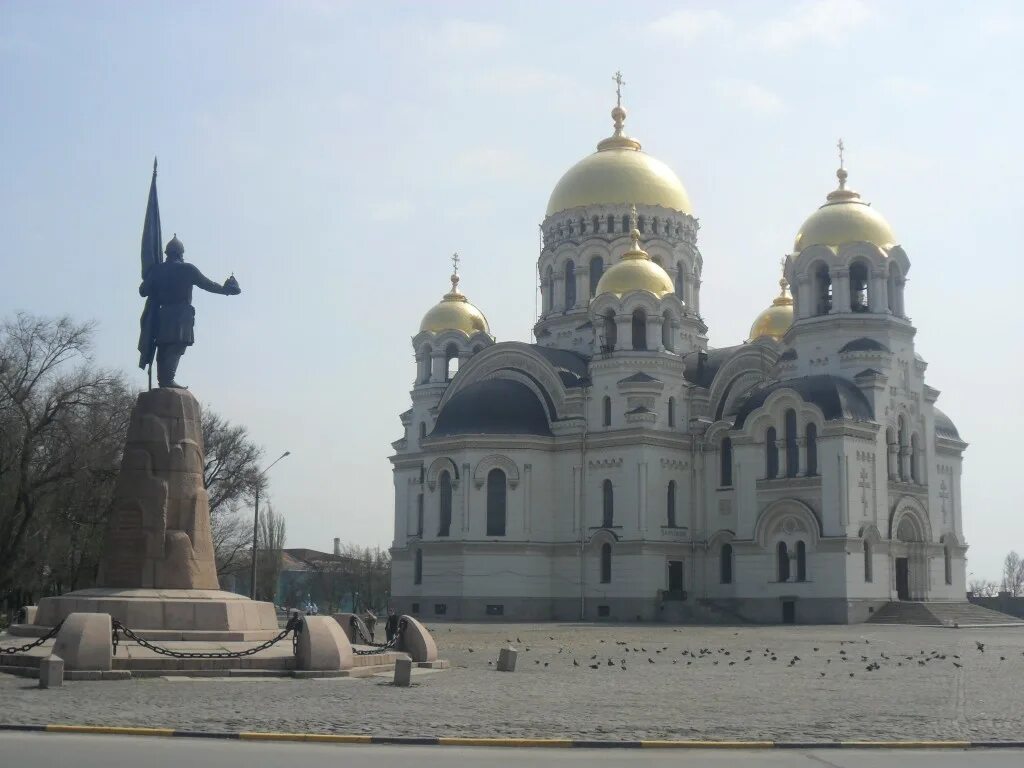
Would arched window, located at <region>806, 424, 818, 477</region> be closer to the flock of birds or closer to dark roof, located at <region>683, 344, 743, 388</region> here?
dark roof, located at <region>683, 344, 743, 388</region>

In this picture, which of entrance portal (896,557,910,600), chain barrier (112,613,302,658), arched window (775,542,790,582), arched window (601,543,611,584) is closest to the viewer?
chain barrier (112,613,302,658)

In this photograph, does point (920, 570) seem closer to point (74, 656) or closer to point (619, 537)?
point (619, 537)

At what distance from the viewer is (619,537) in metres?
53.4

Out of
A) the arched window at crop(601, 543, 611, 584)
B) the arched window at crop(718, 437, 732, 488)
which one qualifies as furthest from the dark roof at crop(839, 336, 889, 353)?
the arched window at crop(601, 543, 611, 584)

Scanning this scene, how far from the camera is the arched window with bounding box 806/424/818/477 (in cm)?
5031

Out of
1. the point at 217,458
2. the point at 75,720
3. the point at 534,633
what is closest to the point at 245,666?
the point at 75,720

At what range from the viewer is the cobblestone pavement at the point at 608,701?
14.2 metres

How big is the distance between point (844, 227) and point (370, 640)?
3088 centimetres

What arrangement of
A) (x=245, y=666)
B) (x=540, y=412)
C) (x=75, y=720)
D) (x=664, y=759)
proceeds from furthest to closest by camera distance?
(x=540, y=412) → (x=245, y=666) → (x=75, y=720) → (x=664, y=759)

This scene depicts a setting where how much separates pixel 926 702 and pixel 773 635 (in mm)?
22572

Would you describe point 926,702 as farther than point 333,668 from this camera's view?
No

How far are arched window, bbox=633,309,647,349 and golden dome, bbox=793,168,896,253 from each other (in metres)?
6.79

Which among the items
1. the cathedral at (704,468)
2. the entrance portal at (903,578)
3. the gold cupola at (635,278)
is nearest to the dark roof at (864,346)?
the cathedral at (704,468)

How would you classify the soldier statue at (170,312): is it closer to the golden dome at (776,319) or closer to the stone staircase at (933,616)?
the stone staircase at (933,616)
